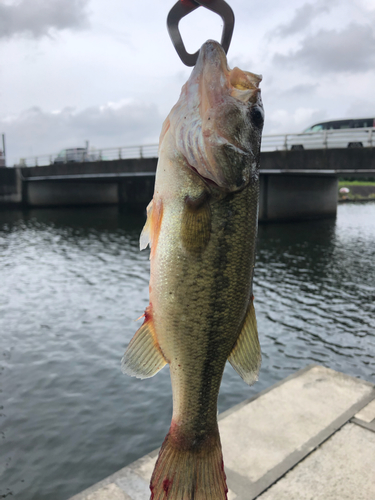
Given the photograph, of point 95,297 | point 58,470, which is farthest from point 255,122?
point 95,297

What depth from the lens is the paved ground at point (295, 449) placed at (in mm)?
4547

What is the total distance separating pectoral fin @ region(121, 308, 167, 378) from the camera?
2291 millimetres

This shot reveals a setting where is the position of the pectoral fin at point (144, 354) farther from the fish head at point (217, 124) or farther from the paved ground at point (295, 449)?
the paved ground at point (295, 449)

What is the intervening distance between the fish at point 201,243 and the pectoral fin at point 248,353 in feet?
0.17

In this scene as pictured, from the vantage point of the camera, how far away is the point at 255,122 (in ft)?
7.22

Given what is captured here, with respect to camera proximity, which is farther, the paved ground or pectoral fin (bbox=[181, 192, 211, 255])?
the paved ground

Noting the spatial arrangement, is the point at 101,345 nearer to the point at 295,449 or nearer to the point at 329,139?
the point at 295,449

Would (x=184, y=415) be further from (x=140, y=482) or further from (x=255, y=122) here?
(x=140, y=482)

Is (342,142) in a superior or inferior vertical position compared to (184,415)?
superior

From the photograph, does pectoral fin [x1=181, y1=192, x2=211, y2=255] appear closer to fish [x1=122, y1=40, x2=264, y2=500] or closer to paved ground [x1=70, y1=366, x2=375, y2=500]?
fish [x1=122, y1=40, x2=264, y2=500]

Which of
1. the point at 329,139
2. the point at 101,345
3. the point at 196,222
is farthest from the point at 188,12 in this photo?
the point at 329,139

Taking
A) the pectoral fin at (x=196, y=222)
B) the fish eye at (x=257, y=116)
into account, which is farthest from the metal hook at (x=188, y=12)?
the pectoral fin at (x=196, y=222)

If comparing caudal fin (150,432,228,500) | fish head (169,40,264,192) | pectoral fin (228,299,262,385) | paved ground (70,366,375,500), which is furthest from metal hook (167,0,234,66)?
paved ground (70,366,375,500)

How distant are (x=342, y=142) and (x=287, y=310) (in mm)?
16828
